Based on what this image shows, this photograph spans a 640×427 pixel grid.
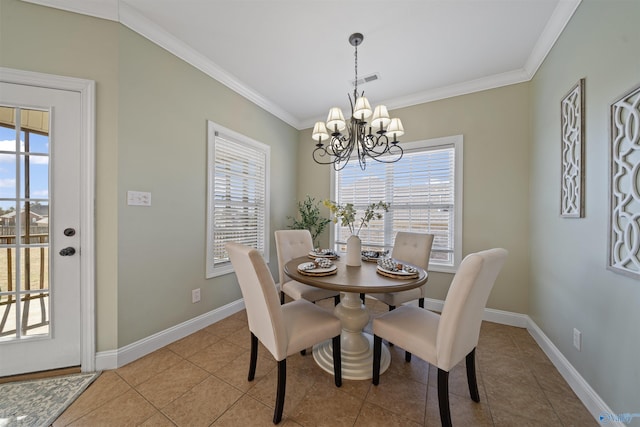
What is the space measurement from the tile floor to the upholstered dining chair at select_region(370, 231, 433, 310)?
0.46 meters

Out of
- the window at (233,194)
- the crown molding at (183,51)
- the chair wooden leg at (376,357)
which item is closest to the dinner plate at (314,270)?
the chair wooden leg at (376,357)

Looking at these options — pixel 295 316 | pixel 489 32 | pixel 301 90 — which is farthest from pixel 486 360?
pixel 301 90

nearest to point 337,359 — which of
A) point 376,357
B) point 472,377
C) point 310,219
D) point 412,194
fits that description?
point 376,357

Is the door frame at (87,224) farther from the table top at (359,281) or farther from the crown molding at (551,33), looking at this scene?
the crown molding at (551,33)

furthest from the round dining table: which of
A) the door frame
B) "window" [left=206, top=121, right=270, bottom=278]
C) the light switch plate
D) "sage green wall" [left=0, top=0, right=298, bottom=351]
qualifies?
the door frame

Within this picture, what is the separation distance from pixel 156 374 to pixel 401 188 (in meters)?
3.13

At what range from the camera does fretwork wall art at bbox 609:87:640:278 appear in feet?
3.73

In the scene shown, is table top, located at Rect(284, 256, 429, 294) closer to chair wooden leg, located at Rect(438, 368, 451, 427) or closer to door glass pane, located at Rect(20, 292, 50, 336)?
chair wooden leg, located at Rect(438, 368, 451, 427)

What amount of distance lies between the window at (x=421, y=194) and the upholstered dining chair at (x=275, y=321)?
1896 millimetres

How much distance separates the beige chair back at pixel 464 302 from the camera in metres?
1.13

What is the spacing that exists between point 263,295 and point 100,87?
1.99 meters

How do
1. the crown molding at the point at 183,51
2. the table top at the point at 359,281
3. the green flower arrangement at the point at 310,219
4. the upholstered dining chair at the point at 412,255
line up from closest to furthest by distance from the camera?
1. the table top at the point at 359,281
2. the crown molding at the point at 183,51
3. the upholstered dining chair at the point at 412,255
4. the green flower arrangement at the point at 310,219

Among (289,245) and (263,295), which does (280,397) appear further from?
(289,245)

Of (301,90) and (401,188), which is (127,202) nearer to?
(301,90)
